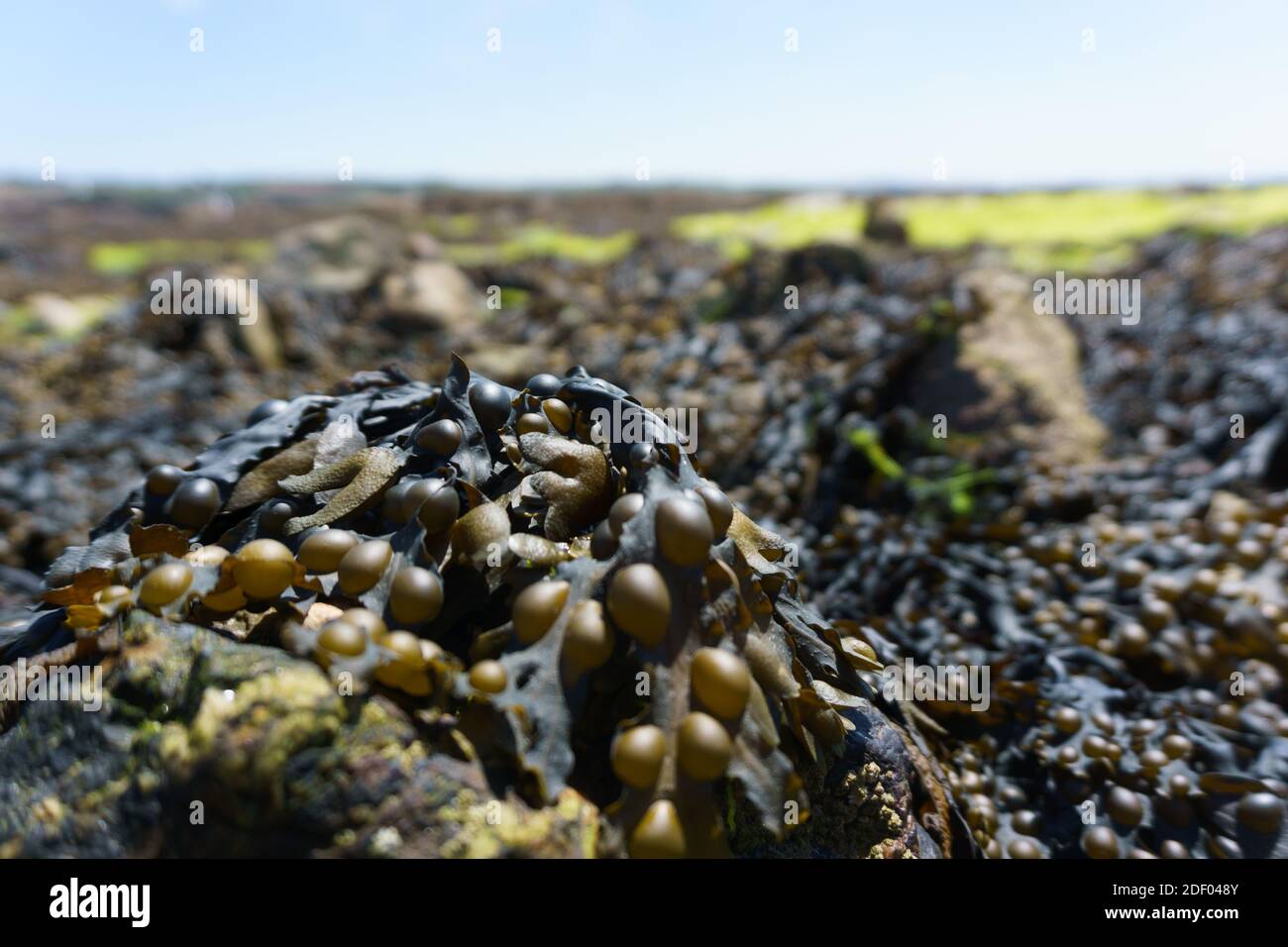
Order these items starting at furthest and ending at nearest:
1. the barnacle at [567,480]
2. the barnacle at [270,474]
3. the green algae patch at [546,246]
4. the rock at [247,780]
→ the green algae patch at [546,246], the barnacle at [270,474], the barnacle at [567,480], the rock at [247,780]

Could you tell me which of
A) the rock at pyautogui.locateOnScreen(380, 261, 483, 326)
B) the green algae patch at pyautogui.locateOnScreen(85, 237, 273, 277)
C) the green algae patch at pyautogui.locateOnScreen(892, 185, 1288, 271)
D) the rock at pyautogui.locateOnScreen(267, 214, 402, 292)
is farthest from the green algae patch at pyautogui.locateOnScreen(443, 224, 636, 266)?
the rock at pyautogui.locateOnScreen(380, 261, 483, 326)

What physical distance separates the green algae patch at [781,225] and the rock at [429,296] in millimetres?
5701

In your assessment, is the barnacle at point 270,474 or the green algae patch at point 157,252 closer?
the barnacle at point 270,474

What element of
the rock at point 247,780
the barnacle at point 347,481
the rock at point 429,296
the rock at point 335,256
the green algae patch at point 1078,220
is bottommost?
the rock at point 247,780

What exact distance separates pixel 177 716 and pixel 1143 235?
50.8ft

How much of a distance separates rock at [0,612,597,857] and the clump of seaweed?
0.15 ft

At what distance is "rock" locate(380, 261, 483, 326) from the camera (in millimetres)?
7855

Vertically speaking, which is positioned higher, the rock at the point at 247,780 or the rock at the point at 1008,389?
the rock at the point at 1008,389

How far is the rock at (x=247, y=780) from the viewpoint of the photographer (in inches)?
38.7

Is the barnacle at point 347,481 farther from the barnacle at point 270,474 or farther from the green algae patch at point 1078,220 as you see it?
the green algae patch at point 1078,220

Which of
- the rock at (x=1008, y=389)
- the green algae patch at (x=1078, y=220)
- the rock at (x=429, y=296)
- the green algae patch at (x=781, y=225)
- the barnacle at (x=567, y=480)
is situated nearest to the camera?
the barnacle at (x=567, y=480)

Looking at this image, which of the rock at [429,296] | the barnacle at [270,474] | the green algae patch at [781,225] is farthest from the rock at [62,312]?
the barnacle at [270,474]

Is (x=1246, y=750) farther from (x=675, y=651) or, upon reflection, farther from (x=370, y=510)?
(x=370, y=510)
